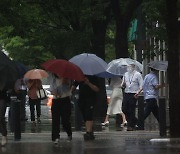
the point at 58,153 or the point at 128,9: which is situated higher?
the point at 128,9

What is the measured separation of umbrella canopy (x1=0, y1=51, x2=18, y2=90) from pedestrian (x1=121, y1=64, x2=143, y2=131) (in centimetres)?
486

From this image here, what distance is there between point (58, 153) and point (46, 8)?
16.1 m

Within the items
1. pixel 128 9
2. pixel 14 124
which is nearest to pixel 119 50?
pixel 128 9

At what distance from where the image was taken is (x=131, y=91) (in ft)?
57.4

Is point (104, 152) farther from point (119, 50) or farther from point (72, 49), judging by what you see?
point (72, 49)

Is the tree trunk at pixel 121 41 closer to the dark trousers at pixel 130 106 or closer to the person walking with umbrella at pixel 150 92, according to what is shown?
the dark trousers at pixel 130 106

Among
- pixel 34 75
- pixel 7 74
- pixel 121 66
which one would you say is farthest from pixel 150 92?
pixel 34 75

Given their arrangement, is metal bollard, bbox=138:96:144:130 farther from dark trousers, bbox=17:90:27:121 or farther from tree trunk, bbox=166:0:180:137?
dark trousers, bbox=17:90:27:121

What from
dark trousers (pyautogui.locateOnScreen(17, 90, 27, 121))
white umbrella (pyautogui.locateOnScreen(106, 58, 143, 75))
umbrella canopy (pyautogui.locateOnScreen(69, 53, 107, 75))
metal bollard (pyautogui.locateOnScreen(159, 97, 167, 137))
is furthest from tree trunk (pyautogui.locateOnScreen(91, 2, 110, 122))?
umbrella canopy (pyautogui.locateOnScreen(69, 53, 107, 75))

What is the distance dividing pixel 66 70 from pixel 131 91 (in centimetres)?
465

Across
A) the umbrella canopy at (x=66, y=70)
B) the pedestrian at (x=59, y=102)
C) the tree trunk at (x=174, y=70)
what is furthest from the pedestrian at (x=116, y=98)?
the umbrella canopy at (x=66, y=70)

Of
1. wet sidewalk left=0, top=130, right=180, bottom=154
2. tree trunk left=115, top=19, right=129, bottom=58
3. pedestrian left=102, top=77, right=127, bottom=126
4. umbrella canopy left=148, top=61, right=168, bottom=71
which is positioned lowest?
wet sidewalk left=0, top=130, right=180, bottom=154

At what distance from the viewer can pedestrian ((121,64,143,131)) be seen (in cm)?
1745

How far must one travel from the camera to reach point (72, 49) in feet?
Result: 97.5
